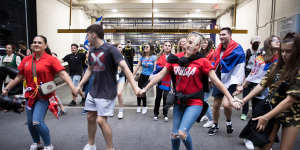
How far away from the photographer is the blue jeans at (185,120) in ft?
7.38

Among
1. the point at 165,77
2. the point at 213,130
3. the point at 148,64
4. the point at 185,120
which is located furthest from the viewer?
the point at 148,64

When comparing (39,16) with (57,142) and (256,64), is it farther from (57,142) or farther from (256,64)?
(256,64)

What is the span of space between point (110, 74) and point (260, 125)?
1.82 metres

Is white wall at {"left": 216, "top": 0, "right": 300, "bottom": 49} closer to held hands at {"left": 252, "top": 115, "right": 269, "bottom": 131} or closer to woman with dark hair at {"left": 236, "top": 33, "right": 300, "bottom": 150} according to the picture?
woman with dark hair at {"left": 236, "top": 33, "right": 300, "bottom": 150}

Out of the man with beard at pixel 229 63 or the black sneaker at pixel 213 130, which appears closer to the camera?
the man with beard at pixel 229 63

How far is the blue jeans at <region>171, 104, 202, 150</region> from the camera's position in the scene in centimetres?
225

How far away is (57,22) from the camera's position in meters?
11.8

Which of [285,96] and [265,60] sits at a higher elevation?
[265,60]

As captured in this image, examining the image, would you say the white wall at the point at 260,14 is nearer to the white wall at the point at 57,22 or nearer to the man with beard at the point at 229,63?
the man with beard at the point at 229,63

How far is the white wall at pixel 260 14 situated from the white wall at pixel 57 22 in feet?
35.9

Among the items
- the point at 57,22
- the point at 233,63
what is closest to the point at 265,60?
the point at 233,63

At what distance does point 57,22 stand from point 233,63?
1133 cm

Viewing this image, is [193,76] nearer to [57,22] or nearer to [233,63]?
[233,63]

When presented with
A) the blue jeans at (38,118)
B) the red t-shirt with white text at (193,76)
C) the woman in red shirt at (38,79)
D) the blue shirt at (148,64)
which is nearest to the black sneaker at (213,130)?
the red t-shirt with white text at (193,76)
